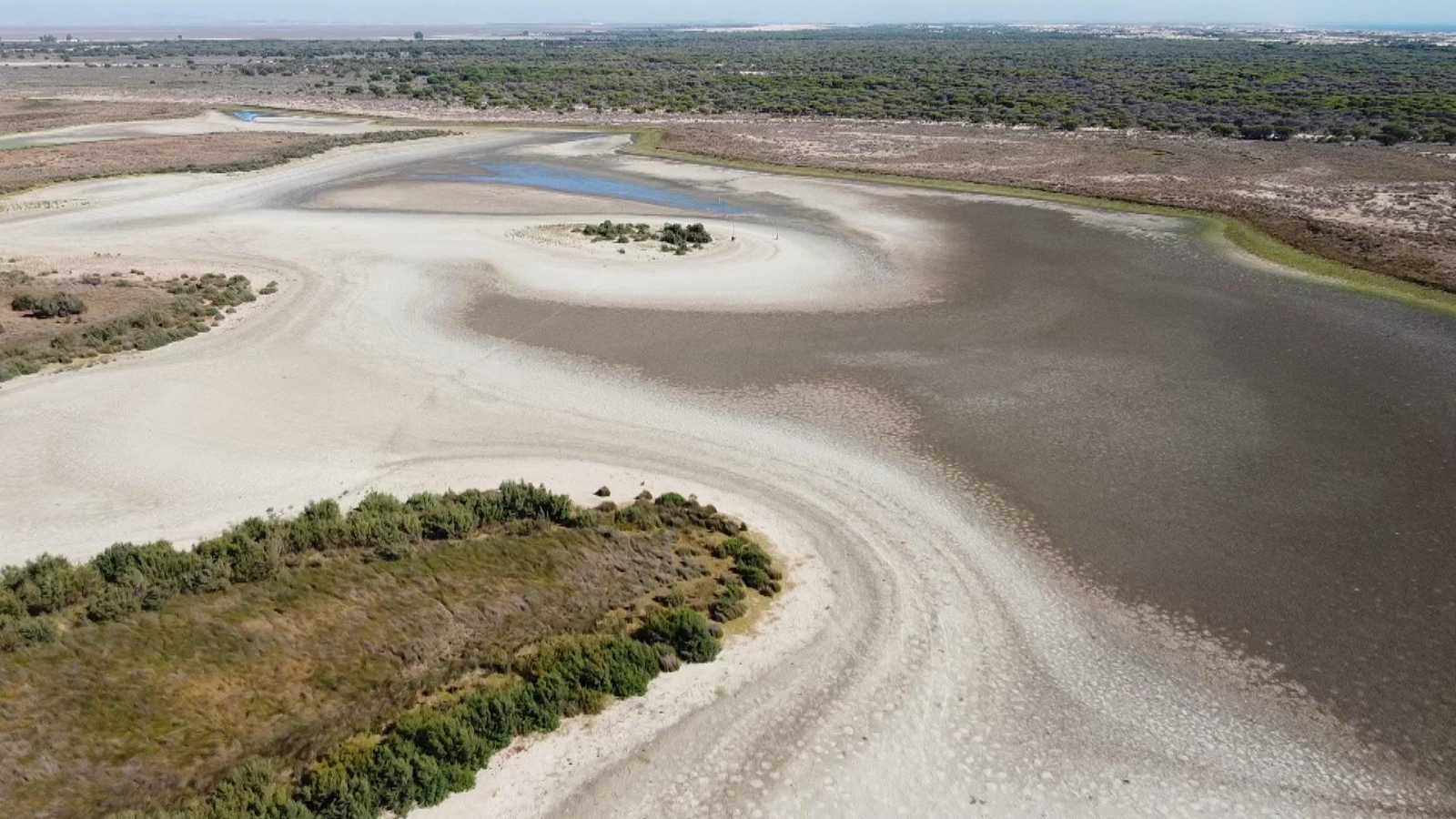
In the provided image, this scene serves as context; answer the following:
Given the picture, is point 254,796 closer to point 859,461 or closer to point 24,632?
point 24,632

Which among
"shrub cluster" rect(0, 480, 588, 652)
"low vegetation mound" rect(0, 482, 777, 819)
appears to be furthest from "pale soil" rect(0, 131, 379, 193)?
"low vegetation mound" rect(0, 482, 777, 819)

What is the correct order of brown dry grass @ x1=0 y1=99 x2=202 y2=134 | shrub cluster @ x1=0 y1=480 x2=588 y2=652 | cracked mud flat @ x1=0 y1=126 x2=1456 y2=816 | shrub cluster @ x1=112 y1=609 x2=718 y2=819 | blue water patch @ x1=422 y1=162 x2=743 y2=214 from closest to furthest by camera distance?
shrub cluster @ x1=112 y1=609 x2=718 y2=819, cracked mud flat @ x1=0 y1=126 x2=1456 y2=816, shrub cluster @ x1=0 y1=480 x2=588 y2=652, blue water patch @ x1=422 y1=162 x2=743 y2=214, brown dry grass @ x1=0 y1=99 x2=202 y2=134

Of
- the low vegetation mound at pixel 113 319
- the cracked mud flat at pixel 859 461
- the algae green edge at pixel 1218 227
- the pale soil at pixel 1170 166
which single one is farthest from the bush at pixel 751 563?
the pale soil at pixel 1170 166

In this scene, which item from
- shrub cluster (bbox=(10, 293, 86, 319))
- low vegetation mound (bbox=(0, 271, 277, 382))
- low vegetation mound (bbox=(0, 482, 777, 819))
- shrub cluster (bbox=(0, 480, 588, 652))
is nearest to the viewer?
low vegetation mound (bbox=(0, 482, 777, 819))

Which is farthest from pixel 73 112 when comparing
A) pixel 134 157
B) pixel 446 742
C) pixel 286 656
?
pixel 446 742

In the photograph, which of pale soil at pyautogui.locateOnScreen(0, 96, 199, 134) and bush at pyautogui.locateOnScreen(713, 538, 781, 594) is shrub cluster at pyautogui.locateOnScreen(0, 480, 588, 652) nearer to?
bush at pyautogui.locateOnScreen(713, 538, 781, 594)

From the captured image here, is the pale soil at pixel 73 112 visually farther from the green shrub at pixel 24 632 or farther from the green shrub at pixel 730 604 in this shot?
the green shrub at pixel 730 604

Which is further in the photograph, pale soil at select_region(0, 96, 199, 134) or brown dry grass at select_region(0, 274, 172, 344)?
Result: pale soil at select_region(0, 96, 199, 134)
